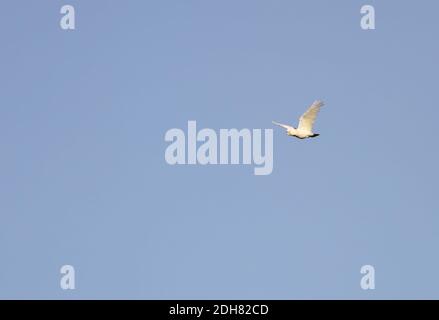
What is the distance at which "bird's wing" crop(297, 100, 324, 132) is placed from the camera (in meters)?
56.3

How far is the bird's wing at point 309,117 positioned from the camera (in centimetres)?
5631

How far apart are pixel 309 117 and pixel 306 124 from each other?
2.10ft

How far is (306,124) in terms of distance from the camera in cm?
5766

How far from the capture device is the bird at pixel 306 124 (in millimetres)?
56406

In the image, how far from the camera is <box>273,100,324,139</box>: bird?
5641 centimetres
